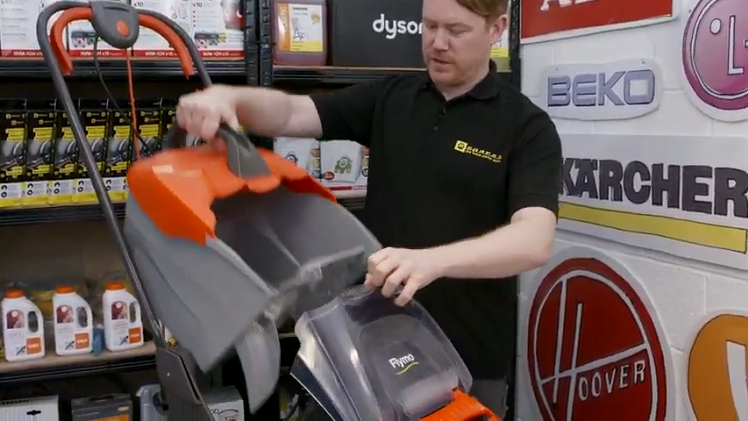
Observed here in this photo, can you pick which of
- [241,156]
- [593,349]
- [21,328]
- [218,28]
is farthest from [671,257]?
[21,328]

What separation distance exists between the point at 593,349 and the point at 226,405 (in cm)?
97

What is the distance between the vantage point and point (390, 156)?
1673 mm

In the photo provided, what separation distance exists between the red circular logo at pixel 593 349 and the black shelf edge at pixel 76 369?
1114 mm

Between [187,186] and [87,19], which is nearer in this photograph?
[187,186]

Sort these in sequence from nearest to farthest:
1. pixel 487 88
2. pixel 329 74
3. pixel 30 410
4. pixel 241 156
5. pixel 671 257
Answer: pixel 241 156 < pixel 487 88 < pixel 671 257 < pixel 30 410 < pixel 329 74

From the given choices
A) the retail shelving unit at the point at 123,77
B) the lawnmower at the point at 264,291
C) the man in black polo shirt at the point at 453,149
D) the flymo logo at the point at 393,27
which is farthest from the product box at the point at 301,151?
the lawnmower at the point at 264,291

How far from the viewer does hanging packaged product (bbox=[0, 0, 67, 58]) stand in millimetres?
1863

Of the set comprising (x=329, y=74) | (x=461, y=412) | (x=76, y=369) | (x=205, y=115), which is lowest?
(x=76, y=369)

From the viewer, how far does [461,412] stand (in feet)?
3.65

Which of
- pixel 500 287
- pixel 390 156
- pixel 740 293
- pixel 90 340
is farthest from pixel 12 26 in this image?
pixel 740 293

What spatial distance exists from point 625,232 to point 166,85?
144 cm

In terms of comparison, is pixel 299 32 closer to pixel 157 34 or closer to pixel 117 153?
pixel 157 34

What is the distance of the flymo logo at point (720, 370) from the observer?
1662 millimetres

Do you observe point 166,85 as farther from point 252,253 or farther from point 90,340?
point 252,253
